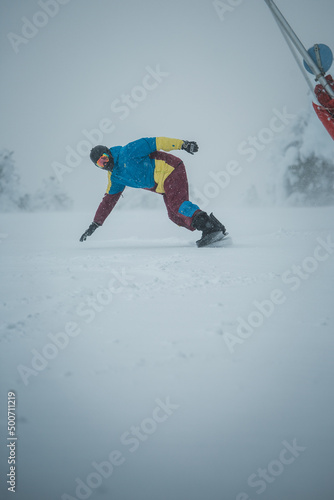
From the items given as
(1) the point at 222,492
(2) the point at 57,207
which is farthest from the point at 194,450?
(2) the point at 57,207

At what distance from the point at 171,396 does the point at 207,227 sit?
7.71 ft

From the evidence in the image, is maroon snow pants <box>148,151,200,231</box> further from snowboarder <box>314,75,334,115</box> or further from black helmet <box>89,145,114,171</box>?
snowboarder <box>314,75,334,115</box>

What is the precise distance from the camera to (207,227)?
2.96 m

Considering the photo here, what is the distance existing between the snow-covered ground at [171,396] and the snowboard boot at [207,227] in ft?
5.29

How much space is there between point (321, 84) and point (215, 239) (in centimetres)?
156

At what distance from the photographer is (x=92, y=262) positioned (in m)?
2.20

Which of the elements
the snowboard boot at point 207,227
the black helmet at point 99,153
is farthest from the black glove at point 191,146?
the black helmet at point 99,153

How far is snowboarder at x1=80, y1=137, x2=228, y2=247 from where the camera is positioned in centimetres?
297

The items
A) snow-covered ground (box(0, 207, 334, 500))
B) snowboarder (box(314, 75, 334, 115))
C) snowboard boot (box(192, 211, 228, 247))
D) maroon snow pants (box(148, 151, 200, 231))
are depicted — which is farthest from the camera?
maroon snow pants (box(148, 151, 200, 231))

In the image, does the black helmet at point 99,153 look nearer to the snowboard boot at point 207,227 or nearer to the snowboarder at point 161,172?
the snowboarder at point 161,172

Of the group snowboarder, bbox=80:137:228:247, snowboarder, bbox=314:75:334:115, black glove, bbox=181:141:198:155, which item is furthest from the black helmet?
snowboarder, bbox=314:75:334:115

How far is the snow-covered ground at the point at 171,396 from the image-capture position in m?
0.58

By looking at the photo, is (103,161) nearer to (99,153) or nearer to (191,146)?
(99,153)

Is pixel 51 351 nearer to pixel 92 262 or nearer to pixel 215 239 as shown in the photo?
pixel 92 262
